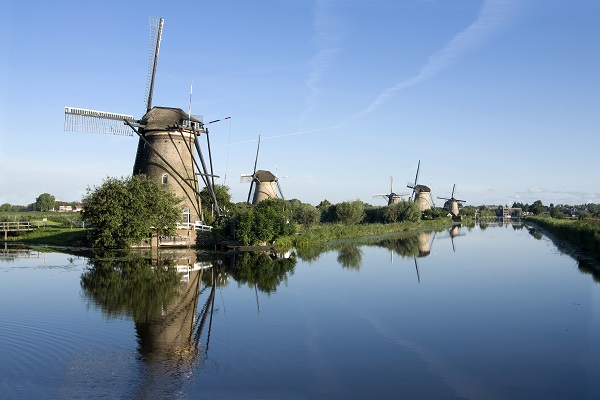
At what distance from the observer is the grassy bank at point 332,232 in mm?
35322

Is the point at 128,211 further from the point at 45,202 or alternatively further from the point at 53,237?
the point at 45,202

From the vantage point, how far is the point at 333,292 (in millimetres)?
17031

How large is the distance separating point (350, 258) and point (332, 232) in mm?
14743

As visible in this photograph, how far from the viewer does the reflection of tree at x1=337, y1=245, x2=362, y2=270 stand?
25.0m

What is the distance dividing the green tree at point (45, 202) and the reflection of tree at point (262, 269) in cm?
10982

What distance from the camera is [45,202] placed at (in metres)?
123

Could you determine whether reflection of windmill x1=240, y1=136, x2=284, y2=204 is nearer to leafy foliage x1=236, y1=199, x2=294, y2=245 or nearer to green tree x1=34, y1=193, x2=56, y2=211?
leafy foliage x1=236, y1=199, x2=294, y2=245

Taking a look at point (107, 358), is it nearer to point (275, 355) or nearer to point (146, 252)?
point (275, 355)

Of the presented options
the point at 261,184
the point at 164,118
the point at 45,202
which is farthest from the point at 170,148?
the point at 45,202

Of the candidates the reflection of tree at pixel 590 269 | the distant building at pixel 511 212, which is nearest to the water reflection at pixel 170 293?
the reflection of tree at pixel 590 269

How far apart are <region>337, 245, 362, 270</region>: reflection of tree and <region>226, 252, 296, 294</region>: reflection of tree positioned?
2498mm

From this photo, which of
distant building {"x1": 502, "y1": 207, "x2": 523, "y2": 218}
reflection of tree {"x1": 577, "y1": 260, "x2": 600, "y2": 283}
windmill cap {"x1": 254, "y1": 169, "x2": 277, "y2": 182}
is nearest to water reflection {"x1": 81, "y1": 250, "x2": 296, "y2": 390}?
reflection of tree {"x1": 577, "y1": 260, "x2": 600, "y2": 283}

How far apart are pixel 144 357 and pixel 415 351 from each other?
5005mm

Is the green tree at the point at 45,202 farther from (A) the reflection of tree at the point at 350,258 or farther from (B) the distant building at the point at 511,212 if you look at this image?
(B) the distant building at the point at 511,212
